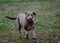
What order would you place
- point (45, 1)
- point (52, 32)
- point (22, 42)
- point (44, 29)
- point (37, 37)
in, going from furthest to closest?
1. point (45, 1)
2. point (44, 29)
3. point (52, 32)
4. point (37, 37)
5. point (22, 42)

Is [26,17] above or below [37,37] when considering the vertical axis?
above

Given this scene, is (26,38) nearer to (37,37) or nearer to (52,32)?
(37,37)

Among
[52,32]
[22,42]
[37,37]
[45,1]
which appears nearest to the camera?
[22,42]

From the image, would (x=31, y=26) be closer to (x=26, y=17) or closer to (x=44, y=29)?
(x=26, y=17)

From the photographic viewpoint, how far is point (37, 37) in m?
10.8

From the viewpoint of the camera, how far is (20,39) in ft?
34.8

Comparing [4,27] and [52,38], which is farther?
[4,27]

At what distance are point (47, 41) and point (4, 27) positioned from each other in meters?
3.79

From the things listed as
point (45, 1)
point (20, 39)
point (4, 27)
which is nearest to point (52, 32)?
point (20, 39)

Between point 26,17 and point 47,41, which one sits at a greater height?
point 26,17

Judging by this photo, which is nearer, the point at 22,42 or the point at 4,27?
the point at 22,42

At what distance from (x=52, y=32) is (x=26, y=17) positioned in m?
1.89

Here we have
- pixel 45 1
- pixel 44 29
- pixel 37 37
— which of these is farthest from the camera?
pixel 45 1

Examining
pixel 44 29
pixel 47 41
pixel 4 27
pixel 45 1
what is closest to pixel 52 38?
pixel 47 41
